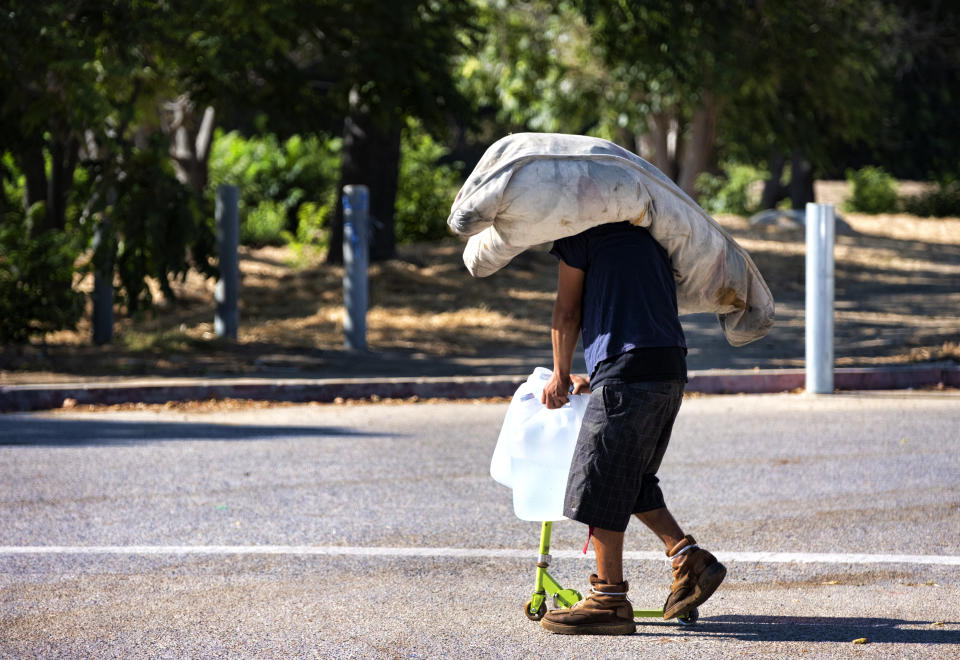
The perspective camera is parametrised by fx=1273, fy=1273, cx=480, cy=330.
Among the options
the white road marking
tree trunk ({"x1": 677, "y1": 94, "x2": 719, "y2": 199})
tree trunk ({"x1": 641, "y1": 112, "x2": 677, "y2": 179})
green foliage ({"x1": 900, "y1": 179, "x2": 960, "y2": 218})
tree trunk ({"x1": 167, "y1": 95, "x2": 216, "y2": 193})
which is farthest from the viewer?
green foliage ({"x1": 900, "y1": 179, "x2": 960, "y2": 218})

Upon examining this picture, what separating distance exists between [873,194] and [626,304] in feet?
91.8

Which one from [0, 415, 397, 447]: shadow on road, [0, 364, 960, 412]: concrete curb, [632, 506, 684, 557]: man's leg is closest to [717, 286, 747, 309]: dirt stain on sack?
[632, 506, 684, 557]: man's leg

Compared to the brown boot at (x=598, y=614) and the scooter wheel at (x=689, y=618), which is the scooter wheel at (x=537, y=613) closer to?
the brown boot at (x=598, y=614)

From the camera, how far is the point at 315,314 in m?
14.2

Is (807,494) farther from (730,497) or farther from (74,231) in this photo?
(74,231)

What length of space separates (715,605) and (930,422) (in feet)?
14.4

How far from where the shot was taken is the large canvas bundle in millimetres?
3953

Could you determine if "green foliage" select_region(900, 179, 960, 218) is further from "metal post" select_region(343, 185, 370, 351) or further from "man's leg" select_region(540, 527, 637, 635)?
"man's leg" select_region(540, 527, 637, 635)

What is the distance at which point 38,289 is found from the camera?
11.8 meters

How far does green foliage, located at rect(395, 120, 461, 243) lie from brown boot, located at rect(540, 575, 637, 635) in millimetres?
14853

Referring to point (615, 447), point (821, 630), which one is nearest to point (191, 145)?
point (615, 447)

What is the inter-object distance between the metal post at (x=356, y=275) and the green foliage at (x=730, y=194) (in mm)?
22398

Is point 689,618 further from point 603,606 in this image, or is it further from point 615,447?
point 615,447

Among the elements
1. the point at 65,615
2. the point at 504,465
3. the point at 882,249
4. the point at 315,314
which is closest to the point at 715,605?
the point at 504,465
